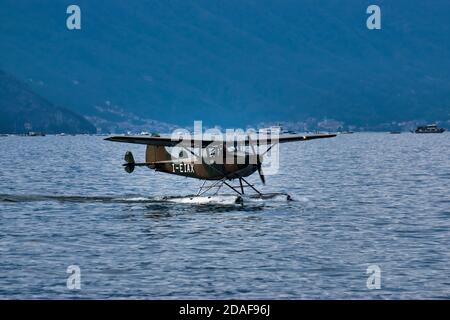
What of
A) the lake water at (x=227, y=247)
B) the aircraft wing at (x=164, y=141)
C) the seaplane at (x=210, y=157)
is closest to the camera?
the lake water at (x=227, y=247)

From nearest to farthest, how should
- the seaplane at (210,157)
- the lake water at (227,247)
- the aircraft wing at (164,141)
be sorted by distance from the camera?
the lake water at (227,247), the seaplane at (210,157), the aircraft wing at (164,141)

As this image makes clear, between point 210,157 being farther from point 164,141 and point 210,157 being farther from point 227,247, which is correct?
point 227,247

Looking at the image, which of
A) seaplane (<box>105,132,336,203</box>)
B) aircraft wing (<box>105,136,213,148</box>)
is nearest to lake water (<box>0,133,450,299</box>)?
seaplane (<box>105,132,336,203</box>)

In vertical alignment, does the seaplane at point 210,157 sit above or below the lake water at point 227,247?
above

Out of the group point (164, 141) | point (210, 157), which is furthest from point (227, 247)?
point (164, 141)

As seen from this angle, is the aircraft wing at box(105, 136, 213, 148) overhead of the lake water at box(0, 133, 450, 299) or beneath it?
overhead

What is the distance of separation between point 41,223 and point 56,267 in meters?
12.0

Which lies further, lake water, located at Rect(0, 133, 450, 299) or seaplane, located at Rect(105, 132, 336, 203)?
seaplane, located at Rect(105, 132, 336, 203)

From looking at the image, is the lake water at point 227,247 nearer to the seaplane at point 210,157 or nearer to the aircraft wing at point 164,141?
the seaplane at point 210,157

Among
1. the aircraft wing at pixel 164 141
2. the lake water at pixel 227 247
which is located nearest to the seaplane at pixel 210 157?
the aircraft wing at pixel 164 141

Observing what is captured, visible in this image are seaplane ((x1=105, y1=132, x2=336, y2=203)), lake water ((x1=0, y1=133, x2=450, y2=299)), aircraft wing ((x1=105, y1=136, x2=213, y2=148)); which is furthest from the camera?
aircraft wing ((x1=105, y1=136, x2=213, y2=148))

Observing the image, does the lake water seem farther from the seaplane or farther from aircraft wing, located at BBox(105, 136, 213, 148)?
aircraft wing, located at BBox(105, 136, 213, 148)
